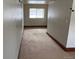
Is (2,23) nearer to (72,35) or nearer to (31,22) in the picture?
(72,35)

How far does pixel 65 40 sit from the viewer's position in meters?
4.74

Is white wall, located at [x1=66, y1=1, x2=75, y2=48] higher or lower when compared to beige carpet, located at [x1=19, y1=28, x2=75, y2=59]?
higher

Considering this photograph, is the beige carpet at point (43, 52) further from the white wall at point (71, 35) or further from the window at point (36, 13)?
the window at point (36, 13)

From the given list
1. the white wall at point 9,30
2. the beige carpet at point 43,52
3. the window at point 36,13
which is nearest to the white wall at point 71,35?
the beige carpet at point 43,52

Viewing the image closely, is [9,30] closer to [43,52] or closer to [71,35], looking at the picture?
[43,52]

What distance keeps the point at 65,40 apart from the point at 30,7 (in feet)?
30.3

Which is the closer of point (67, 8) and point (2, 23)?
point (2, 23)

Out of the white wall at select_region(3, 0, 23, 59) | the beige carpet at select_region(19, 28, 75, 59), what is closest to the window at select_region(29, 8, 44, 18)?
the beige carpet at select_region(19, 28, 75, 59)

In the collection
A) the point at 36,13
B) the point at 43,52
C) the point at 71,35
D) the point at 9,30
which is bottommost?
the point at 43,52

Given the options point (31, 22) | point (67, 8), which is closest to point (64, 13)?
point (67, 8)

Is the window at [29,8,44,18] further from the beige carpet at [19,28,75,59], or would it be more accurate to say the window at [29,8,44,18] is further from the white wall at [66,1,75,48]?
the white wall at [66,1,75,48]

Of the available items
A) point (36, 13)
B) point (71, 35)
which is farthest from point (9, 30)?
point (36, 13)

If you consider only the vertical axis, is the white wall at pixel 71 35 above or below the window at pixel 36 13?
below

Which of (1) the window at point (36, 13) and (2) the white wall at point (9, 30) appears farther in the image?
(1) the window at point (36, 13)
